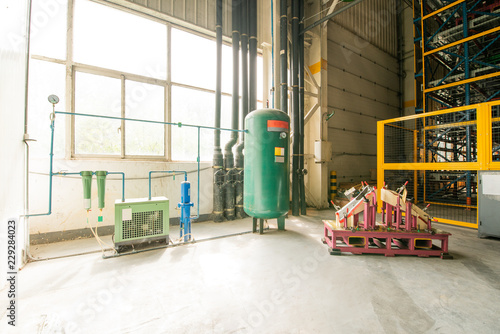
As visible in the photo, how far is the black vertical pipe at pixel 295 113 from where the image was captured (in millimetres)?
5242

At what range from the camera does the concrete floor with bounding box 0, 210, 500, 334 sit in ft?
5.19

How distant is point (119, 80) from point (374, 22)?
30.7ft

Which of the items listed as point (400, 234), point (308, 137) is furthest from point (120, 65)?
point (400, 234)

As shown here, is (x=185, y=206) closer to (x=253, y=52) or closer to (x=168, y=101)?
(x=168, y=101)

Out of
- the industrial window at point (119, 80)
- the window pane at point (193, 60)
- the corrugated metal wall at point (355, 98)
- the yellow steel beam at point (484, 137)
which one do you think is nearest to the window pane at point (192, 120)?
the industrial window at point (119, 80)

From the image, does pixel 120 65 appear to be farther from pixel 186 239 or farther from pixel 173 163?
pixel 186 239

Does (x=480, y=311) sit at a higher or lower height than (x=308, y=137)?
lower

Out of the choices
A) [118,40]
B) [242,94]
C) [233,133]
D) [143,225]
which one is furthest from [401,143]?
[118,40]

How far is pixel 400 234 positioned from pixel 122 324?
3208 millimetres

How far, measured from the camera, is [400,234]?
2.89 meters

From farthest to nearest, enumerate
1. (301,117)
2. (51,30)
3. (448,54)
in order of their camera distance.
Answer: (448,54) → (301,117) → (51,30)

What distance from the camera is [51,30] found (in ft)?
11.6

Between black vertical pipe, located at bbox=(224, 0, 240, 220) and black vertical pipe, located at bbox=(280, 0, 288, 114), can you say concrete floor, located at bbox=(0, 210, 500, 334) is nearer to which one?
black vertical pipe, located at bbox=(224, 0, 240, 220)

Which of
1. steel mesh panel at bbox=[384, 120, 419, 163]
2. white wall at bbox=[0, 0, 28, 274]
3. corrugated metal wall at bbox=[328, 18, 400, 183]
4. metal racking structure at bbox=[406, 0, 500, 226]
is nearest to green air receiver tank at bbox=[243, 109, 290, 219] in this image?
white wall at bbox=[0, 0, 28, 274]
